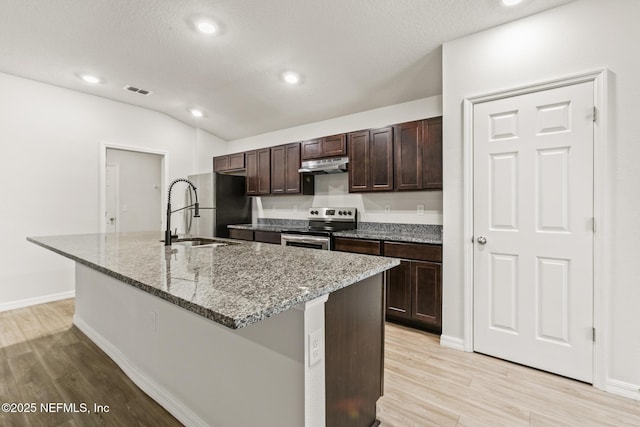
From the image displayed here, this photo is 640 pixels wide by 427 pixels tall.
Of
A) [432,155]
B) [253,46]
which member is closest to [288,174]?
[253,46]

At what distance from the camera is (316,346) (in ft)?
3.76

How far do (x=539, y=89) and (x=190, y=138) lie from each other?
4972 mm

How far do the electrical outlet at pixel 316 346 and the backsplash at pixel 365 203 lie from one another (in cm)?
258

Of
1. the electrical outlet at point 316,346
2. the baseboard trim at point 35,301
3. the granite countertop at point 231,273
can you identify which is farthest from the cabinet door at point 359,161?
the baseboard trim at point 35,301

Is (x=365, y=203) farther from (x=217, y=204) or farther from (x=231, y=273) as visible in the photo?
(x=231, y=273)

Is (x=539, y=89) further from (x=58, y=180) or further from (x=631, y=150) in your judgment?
(x=58, y=180)

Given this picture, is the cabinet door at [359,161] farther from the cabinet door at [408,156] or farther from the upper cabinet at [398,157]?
the cabinet door at [408,156]

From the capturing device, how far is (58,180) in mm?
3963

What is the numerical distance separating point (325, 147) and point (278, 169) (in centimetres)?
91

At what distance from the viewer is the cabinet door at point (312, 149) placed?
13.2ft

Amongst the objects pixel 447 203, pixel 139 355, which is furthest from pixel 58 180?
pixel 447 203

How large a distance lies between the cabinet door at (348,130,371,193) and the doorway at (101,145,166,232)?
11.2 feet

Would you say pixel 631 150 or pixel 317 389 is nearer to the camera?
pixel 317 389

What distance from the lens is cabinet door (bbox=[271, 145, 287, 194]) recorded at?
445 cm
